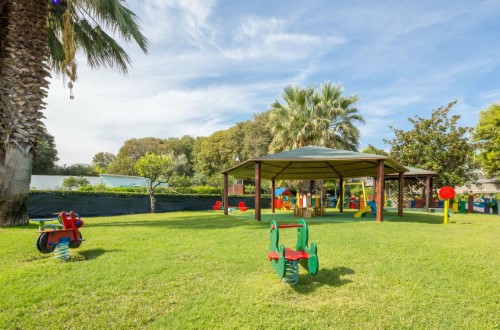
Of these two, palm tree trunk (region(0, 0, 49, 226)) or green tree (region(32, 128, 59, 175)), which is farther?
green tree (region(32, 128, 59, 175))

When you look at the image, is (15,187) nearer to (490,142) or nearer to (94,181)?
Answer: (490,142)

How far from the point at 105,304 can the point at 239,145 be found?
35.6 meters

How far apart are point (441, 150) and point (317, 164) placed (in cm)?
1179

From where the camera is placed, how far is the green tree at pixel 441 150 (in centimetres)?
2062

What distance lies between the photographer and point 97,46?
1163 cm

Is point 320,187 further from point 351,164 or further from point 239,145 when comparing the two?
point 239,145

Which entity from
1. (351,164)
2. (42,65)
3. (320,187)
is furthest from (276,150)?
(42,65)

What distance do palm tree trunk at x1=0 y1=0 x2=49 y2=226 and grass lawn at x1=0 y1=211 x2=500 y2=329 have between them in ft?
10.4

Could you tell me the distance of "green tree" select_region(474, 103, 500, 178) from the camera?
1958 centimetres

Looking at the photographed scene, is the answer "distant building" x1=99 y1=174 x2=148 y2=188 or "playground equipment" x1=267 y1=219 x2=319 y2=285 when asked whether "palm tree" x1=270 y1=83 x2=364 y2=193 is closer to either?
"playground equipment" x1=267 y1=219 x2=319 y2=285

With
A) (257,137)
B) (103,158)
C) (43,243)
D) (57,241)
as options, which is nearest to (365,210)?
(57,241)

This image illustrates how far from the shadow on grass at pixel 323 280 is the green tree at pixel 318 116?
14.7 m

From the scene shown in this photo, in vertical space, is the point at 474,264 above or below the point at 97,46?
below

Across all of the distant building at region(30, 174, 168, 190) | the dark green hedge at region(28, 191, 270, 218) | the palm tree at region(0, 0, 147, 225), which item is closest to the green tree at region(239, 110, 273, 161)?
the distant building at region(30, 174, 168, 190)
